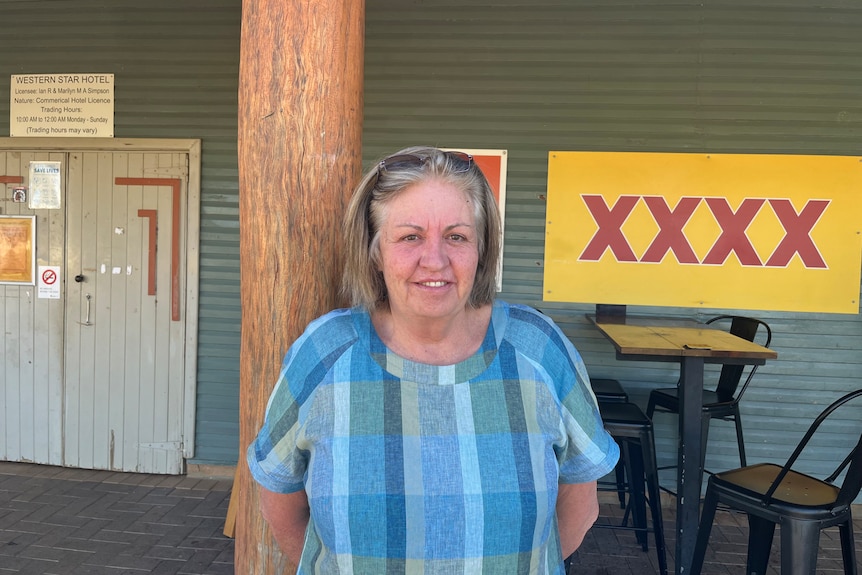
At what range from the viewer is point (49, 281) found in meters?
4.64

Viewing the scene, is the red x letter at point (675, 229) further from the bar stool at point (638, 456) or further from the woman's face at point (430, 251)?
the woman's face at point (430, 251)

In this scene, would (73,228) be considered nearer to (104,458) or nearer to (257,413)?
(104,458)

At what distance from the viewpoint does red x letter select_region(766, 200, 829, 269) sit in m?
4.16

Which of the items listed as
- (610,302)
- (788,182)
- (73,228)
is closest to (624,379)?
(610,302)

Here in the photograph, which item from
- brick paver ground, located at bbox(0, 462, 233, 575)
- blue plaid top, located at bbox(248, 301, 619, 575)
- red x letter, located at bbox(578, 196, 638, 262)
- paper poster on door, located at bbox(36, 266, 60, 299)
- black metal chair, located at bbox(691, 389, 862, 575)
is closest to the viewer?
blue plaid top, located at bbox(248, 301, 619, 575)

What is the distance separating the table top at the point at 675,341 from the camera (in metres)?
2.94

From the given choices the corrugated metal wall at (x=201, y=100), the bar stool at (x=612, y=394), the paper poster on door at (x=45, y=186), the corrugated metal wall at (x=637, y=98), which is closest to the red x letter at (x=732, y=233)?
the corrugated metal wall at (x=637, y=98)

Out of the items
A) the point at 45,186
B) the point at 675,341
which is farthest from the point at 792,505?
the point at 45,186

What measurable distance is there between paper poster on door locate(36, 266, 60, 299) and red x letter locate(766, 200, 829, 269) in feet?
16.6

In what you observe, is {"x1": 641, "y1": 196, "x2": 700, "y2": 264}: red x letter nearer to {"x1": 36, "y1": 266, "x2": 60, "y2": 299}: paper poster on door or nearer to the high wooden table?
the high wooden table

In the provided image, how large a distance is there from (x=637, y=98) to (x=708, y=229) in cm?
101

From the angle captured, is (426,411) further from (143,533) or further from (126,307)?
(126,307)

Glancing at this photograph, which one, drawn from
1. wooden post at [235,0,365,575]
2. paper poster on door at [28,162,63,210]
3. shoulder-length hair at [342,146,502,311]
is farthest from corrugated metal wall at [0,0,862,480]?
shoulder-length hair at [342,146,502,311]

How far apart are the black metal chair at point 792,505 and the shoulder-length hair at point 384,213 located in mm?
1694
